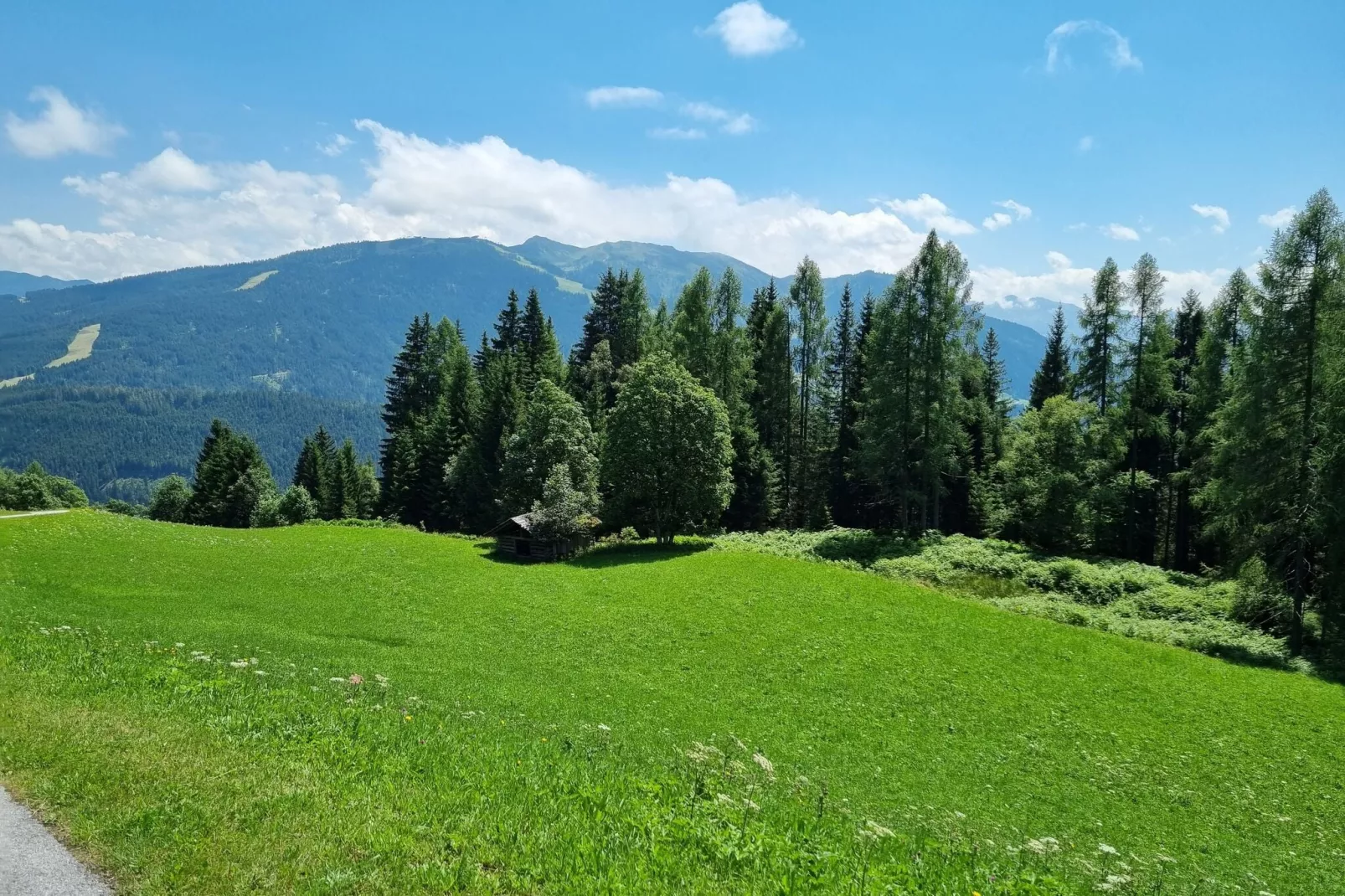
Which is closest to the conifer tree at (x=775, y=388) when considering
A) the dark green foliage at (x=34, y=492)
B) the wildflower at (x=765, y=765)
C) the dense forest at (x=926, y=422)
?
the dense forest at (x=926, y=422)

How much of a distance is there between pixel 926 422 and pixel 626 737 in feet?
135

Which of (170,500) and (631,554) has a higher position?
(631,554)

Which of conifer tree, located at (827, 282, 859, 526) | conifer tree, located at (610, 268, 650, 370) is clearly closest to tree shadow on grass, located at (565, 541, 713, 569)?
conifer tree, located at (827, 282, 859, 526)

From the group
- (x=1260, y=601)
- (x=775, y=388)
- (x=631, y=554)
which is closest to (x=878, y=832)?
(x=1260, y=601)

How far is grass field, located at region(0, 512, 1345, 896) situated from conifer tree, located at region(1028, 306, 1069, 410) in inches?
1863

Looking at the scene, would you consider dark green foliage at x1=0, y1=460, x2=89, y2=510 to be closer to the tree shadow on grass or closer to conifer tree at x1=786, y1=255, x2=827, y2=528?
the tree shadow on grass

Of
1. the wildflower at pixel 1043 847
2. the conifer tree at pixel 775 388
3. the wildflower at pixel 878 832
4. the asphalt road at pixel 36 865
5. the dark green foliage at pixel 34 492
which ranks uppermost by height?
the conifer tree at pixel 775 388

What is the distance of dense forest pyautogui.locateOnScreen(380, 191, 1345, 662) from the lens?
107 feet

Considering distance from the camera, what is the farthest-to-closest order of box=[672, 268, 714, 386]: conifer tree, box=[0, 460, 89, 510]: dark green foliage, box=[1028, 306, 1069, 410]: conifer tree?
box=[0, 460, 89, 510]: dark green foliage < box=[1028, 306, 1069, 410]: conifer tree < box=[672, 268, 714, 386]: conifer tree

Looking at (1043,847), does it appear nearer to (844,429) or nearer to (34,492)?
(844,429)

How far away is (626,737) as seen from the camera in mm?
17312

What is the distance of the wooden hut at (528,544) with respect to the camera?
2015 inches

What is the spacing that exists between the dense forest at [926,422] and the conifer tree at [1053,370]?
0.66 ft

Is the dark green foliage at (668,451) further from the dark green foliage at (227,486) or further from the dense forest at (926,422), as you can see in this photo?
the dark green foliage at (227,486)
